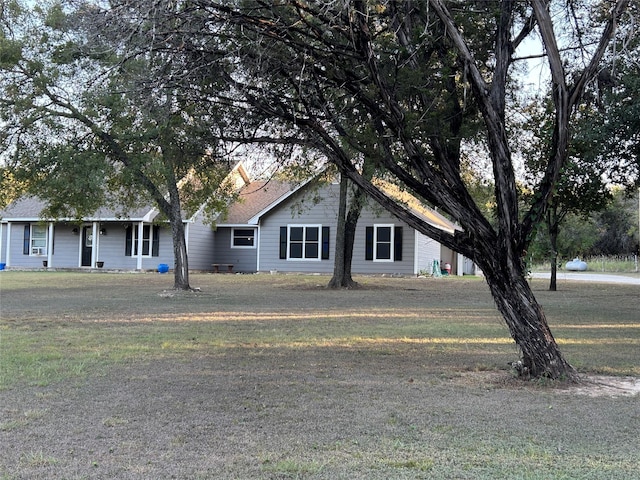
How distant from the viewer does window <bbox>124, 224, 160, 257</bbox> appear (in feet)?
98.2

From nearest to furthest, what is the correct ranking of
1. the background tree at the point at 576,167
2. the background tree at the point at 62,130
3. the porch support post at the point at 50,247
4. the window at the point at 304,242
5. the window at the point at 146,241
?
the background tree at the point at 576,167, the background tree at the point at 62,130, the window at the point at 304,242, the window at the point at 146,241, the porch support post at the point at 50,247

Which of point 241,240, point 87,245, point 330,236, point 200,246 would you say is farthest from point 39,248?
point 330,236

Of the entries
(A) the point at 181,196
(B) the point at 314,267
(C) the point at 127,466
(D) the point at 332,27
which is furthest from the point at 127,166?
(B) the point at 314,267

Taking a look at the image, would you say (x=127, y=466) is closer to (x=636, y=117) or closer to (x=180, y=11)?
(x=180, y=11)

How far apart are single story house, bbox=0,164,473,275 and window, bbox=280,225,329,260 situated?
0.04 m

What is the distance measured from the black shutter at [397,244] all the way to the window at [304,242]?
2.99 metres

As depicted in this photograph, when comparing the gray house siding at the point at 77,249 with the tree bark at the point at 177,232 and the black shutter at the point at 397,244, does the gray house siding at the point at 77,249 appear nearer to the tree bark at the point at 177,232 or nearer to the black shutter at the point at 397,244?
the black shutter at the point at 397,244

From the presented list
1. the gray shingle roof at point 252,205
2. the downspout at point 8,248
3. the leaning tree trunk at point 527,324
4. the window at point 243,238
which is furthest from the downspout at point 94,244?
the leaning tree trunk at point 527,324

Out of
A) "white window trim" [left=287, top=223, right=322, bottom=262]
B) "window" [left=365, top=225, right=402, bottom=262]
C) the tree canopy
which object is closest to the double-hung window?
"white window trim" [left=287, top=223, right=322, bottom=262]

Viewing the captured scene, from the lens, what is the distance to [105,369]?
6.87 meters

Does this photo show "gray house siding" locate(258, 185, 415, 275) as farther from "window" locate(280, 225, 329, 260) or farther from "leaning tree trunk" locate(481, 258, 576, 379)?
"leaning tree trunk" locate(481, 258, 576, 379)

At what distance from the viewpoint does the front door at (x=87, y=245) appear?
101 ft

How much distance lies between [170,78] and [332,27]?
1.85m

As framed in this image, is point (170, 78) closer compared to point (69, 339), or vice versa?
point (170, 78)
